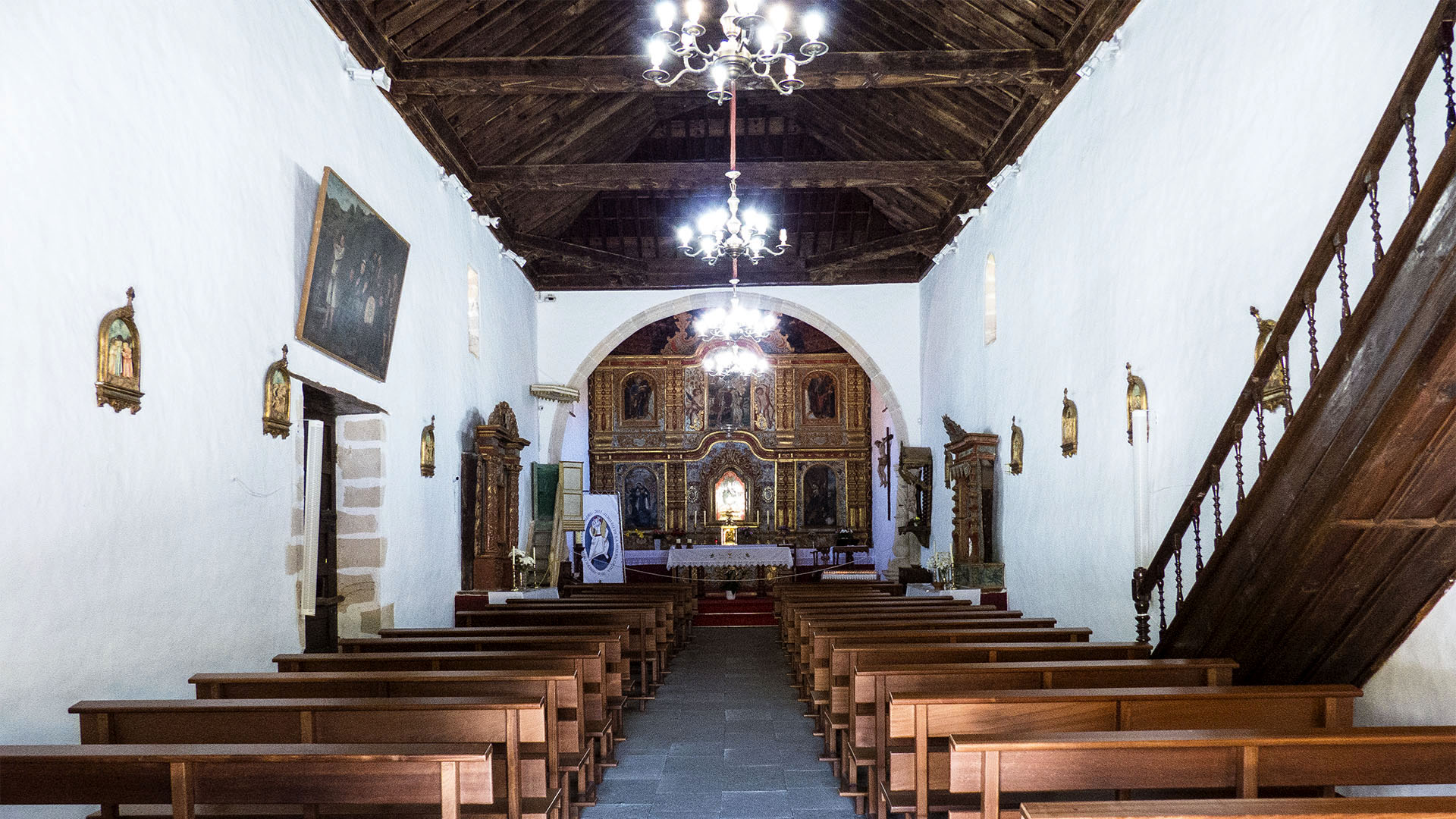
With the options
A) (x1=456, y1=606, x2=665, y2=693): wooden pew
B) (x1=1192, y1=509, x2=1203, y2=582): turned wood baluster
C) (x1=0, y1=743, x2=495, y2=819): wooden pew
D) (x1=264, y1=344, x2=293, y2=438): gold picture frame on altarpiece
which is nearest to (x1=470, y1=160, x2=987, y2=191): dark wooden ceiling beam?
(x1=456, y1=606, x2=665, y2=693): wooden pew

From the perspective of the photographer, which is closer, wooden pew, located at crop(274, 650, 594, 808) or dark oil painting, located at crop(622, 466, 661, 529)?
wooden pew, located at crop(274, 650, 594, 808)

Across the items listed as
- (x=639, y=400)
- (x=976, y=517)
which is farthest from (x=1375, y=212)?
(x=639, y=400)

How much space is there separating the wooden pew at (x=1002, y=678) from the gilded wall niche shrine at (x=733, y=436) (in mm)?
16722

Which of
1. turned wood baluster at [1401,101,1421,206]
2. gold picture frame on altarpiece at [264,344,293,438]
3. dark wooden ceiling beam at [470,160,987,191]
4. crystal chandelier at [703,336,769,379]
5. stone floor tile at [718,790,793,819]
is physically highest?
dark wooden ceiling beam at [470,160,987,191]

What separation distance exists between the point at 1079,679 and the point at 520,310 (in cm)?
1113

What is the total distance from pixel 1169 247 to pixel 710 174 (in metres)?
5.50

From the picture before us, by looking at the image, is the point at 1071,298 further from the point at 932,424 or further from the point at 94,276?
the point at 94,276

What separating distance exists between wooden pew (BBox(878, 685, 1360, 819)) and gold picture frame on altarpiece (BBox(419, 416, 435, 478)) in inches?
259

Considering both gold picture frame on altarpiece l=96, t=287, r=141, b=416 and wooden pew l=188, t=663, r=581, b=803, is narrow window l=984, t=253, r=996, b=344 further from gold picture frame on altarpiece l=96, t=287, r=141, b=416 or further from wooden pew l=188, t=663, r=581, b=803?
gold picture frame on altarpiece l=96, t=287, r=141, b=416

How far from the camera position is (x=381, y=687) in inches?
196

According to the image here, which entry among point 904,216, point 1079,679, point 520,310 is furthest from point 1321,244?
point 520,310

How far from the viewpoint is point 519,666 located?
222 inches

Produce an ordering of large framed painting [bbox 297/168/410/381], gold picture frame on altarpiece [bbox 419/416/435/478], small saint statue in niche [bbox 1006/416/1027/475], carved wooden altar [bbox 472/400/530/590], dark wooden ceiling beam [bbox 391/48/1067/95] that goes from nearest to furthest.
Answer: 1. large framed painting [bbox 297/168/410/381]
2. dark wooden ceiling beam [bbox 391/48/1067/95]
3. gold picture frame on altarpiece [bbox 419/416/435/478]
4. small saint statue in niche [bbox 1006/416/1027/475]
5. carved wooden altar [bbox 472/400/530/590]

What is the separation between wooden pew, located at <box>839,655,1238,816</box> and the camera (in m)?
5.01
